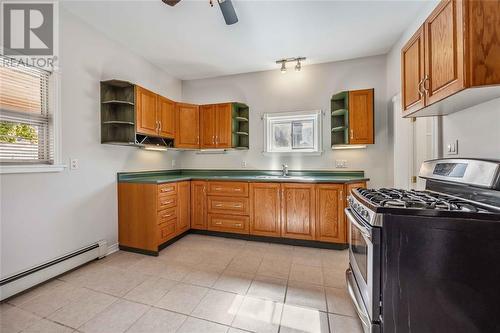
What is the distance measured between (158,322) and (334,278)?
1613 mm

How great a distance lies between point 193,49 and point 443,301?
350cm

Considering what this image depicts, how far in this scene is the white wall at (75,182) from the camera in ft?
6.13

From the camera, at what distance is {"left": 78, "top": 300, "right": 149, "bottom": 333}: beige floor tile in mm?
1485

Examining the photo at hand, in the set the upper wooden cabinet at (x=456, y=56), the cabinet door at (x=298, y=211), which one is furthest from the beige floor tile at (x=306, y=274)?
the upper wooden cabinet at (x=456, y=56)

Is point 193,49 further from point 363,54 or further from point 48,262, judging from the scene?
point 48,262

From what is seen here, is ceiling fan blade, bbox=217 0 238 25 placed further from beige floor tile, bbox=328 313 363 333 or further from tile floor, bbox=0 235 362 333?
beige floor tile, bbox=328 313 363 333

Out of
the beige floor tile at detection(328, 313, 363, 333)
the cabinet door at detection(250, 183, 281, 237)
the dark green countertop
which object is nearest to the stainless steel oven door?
the beige floor tile at detection(328, 313, 363, 333)

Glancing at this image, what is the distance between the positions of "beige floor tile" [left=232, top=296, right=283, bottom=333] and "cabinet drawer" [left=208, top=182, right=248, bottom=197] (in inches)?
59.1

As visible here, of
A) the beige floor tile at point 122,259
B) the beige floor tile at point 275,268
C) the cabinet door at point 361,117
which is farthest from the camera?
the cabinet door at point 361,117

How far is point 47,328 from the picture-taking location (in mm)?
1496

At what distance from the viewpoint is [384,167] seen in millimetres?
3174

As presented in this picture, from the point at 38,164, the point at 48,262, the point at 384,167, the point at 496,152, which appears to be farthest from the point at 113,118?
the point at 384,167

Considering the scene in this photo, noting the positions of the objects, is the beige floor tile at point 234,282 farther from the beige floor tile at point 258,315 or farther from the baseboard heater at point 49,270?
the baseboard heater at point 49,270

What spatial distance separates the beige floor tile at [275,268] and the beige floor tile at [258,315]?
1.43 ft
